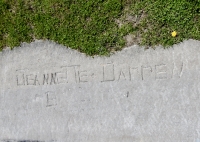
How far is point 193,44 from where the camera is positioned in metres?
3.73

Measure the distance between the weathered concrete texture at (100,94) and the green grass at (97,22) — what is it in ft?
0.34

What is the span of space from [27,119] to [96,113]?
77cm

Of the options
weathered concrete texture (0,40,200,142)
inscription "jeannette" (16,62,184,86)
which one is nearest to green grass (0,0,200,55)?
weathered concrete texture (0,40,200,142)

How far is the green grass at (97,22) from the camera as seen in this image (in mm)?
3783

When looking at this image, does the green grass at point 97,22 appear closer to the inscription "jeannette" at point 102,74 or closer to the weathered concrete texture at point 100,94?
the weathered concrete texture at point 100,94

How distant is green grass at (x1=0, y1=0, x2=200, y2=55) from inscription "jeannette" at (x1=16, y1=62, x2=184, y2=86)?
204mm

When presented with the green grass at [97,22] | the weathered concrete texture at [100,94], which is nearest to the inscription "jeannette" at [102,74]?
the weathered concrete texture at [100,94]

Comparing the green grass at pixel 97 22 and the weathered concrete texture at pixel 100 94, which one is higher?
the green grass at pixel 97 22

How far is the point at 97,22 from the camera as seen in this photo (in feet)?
13.1

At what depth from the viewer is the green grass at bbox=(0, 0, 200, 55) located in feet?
12.4

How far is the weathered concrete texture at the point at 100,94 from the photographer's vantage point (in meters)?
3.72

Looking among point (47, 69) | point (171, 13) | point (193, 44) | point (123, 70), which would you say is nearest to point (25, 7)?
point (47, 69)

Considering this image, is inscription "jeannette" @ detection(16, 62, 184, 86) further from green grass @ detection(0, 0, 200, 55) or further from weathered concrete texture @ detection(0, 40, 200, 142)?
green grass @ detection(0, 0, 200, 55)

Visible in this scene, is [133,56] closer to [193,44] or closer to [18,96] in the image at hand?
[193,44]
